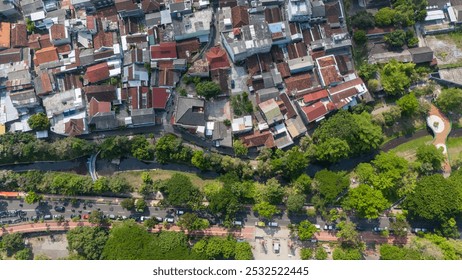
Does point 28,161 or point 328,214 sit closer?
point 328,214

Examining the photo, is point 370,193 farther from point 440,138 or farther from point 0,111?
point 0,111

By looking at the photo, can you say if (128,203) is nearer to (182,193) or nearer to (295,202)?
(182,193)

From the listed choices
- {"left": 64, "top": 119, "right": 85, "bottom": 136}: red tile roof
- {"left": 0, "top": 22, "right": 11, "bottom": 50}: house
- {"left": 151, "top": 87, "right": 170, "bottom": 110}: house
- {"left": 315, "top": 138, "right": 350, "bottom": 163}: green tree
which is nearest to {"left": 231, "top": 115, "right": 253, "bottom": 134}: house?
{"left": 315, "top": 138, "right": 350, "bottom": 163}: green tree

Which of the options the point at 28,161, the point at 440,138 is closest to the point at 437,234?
the point at 440,138

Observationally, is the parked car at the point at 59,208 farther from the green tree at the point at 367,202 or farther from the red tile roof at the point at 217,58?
the green tree at the point at 367,202

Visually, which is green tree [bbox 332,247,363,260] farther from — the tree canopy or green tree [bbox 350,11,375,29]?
green tree [bbox 350,11,375,29]

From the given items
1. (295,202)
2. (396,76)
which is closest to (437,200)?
(396,76)

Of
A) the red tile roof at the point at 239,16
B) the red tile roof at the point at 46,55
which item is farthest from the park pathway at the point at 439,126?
the red tile roof at the point at 46,55
